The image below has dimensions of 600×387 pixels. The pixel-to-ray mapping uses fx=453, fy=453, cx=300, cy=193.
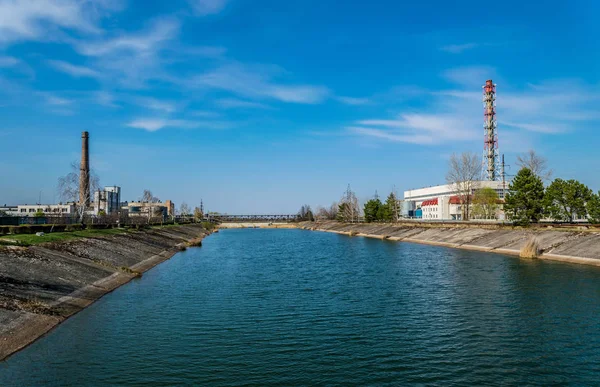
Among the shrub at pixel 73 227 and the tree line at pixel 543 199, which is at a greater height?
the tree line at pixel 543 199

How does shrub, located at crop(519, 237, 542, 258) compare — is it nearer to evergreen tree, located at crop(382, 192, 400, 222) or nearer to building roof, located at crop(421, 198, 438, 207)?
evergreen tree, located at crop(382, 192, 400, 222)

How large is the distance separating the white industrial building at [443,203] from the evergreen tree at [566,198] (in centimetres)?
4485

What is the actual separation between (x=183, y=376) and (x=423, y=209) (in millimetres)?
170952

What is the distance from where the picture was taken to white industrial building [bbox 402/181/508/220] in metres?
148

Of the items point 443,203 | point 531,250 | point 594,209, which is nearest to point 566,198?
→ point 594,209

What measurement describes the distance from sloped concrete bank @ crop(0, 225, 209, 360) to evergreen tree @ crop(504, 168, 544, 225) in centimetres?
5704

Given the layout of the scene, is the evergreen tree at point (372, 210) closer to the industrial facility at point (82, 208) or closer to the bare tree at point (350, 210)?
the bare tree at point (350, 210)

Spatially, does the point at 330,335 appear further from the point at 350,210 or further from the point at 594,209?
the point at 350,210

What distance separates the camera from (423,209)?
589 feet

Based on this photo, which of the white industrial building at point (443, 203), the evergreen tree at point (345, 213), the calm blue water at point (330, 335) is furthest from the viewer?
the evergreen tree at point (345, 213)

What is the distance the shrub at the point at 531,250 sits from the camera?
54719 millimetres

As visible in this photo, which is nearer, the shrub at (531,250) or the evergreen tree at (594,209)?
the shrub at (531,250)

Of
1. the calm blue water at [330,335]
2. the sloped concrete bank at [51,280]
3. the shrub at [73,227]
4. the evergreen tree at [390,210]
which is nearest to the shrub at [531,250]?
the calm blue water at [330,335]

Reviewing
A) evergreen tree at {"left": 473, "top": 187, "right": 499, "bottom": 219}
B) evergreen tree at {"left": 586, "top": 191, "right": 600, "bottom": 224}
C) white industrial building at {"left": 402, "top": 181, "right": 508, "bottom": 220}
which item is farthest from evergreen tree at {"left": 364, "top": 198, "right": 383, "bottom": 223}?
evergreen tree at {"left": 586, "top": 191, "right": 600, "bottom": 224}
